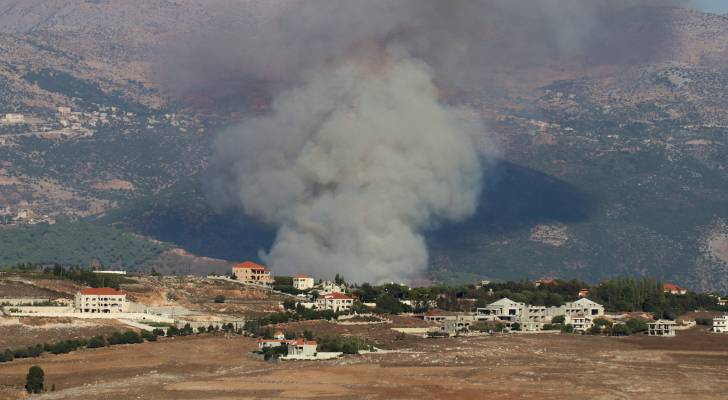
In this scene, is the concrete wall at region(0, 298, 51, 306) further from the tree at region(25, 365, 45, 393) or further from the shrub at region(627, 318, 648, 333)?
the shrub at region(627, 318, 648, 333)

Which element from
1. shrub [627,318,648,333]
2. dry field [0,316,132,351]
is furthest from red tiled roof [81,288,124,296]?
shrub [627,318,648,333]

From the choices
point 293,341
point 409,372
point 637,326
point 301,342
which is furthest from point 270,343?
point 637,326

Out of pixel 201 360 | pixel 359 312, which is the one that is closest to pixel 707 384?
pixel 201 360

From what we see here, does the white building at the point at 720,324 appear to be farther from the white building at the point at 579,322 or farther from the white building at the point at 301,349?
the white building at the point at 301,349

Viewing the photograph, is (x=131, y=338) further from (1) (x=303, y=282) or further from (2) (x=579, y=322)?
(1) (x=303, y=282)

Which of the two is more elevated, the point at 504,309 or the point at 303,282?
the point at 303,282
